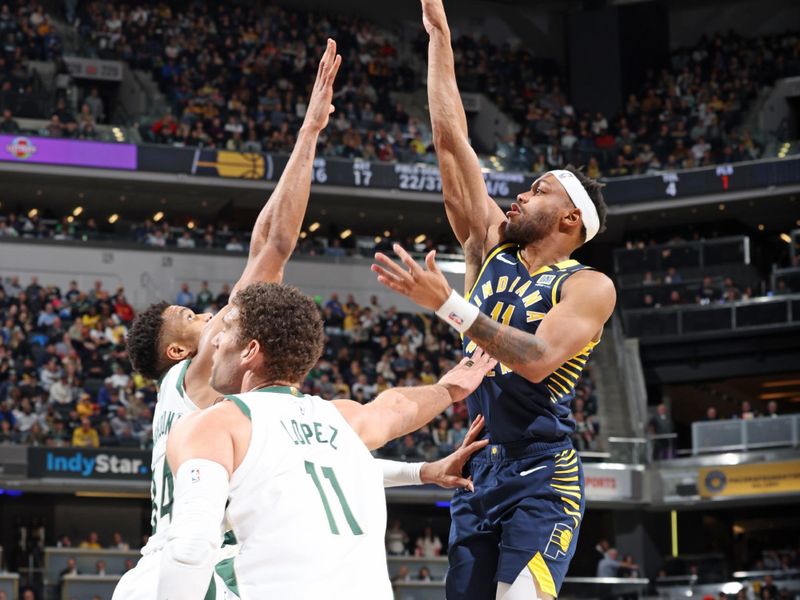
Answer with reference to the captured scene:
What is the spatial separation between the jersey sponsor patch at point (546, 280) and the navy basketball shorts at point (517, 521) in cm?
83

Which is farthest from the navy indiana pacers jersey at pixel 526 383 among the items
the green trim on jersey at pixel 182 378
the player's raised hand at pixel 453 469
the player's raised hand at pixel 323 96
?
the player's raised hand at pixel 323 96

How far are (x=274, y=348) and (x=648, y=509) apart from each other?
29238 millimetres

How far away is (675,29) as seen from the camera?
45250 millimetres

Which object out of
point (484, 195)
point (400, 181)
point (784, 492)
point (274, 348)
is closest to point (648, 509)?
point (784, 492)

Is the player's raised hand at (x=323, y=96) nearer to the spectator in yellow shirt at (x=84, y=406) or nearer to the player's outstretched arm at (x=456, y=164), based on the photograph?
the player's outstretched arm at (x=456, y=164)

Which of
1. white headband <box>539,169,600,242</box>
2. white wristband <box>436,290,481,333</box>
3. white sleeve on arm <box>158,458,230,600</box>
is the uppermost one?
white headband <box>539,169,600,242</box>

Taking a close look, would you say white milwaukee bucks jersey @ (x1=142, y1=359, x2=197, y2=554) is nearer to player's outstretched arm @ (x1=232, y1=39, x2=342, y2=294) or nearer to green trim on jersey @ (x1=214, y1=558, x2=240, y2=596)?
player's outstretched arm @ (x1=232, y1=39, x2=342, y2=294)

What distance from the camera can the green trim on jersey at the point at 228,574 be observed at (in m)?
4.32

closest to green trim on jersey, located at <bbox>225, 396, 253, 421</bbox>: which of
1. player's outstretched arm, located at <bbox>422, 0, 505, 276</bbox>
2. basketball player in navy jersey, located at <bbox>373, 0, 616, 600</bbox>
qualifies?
basketball player in navy jersey, located at <bbox>373, 0, 616, 600</bbox>

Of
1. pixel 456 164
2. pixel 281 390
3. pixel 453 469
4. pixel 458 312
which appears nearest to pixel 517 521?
pixel 453 469

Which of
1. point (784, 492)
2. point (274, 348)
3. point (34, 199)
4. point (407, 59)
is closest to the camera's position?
point (274, 348)

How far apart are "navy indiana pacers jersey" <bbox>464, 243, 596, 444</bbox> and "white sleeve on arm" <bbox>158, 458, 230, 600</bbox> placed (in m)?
2.58

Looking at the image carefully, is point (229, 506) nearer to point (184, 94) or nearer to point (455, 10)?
point (184, 94)

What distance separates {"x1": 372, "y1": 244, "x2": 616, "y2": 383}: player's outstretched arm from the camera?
5.63m
